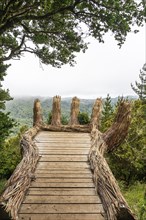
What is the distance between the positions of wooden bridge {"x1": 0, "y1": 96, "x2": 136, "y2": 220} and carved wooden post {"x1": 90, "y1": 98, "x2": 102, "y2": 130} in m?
2.94

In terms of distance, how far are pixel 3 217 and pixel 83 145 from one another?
18.4ft

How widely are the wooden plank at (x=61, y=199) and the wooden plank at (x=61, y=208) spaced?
0.12 m

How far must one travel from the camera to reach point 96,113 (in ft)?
47.4

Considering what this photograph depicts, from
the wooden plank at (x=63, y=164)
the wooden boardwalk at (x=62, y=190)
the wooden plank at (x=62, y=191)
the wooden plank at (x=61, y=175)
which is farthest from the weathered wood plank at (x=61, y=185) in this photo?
the wooden plank at (x=63, y=164)

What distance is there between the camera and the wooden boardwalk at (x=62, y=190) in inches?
209

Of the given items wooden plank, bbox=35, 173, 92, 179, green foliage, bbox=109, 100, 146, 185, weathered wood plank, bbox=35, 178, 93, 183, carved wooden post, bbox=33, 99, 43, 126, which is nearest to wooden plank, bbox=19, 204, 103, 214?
weathered wood plank, bbox=35, 178, 93, 183

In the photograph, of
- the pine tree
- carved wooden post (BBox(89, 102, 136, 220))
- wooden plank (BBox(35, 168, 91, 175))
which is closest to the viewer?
carved wooden post (BBox(89, 102, 136, 220))

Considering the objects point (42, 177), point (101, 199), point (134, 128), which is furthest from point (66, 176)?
point (134, 128)

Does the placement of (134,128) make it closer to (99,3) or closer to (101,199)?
(99,3)

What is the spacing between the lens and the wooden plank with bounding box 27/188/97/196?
6.09m

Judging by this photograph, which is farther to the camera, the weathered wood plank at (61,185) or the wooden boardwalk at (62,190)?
the weathered wood plank at (61,185)

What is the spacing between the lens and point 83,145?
33.8 feet

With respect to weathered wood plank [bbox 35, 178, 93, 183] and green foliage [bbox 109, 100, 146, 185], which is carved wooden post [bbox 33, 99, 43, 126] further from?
weathered wood plank [bbox 35, 178, 93, 183]

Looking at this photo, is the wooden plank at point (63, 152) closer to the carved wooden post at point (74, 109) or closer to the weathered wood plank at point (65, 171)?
the weathered wood plank at point (65, 171)
